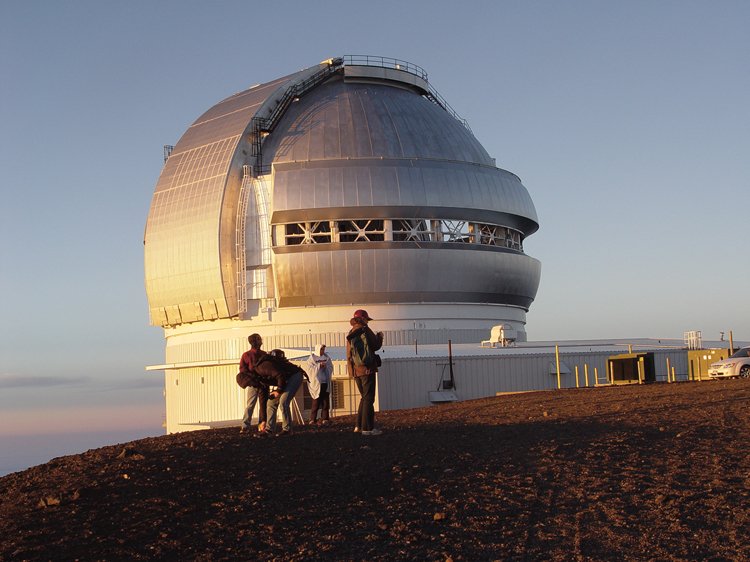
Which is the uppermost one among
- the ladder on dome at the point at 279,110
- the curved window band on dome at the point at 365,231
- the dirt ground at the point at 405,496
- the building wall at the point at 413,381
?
the ladder on dome at the point at 279,110

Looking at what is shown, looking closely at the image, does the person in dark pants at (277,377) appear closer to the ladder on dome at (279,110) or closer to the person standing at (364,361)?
the person standing at (364,361)

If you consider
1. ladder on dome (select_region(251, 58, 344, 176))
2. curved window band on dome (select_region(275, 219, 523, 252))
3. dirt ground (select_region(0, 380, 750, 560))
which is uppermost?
ladder on dome (select_region(251, 58, 344, 176))

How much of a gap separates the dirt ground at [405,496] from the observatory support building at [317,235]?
81.4ft

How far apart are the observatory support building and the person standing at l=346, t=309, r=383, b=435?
2446cm

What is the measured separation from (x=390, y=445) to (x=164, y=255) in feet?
101

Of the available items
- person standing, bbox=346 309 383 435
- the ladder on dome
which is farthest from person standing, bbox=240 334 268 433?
the ladder on dome

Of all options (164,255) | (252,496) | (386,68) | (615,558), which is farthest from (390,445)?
(386,68)

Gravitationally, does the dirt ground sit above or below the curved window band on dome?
below

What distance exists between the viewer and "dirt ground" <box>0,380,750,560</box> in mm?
9977

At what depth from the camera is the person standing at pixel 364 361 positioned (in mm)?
16031

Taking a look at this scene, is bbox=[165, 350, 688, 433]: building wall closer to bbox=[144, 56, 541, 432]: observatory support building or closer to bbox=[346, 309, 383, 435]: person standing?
bbox=[144, 56, 541, 432]: observatory support building

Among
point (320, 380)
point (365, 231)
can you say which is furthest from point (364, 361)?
point (365, 231)

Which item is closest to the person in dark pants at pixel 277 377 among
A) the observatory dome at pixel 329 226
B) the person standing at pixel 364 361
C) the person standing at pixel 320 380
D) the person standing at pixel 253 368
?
the person standing at pixel 253 368

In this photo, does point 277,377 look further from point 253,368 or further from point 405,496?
point 405,496
